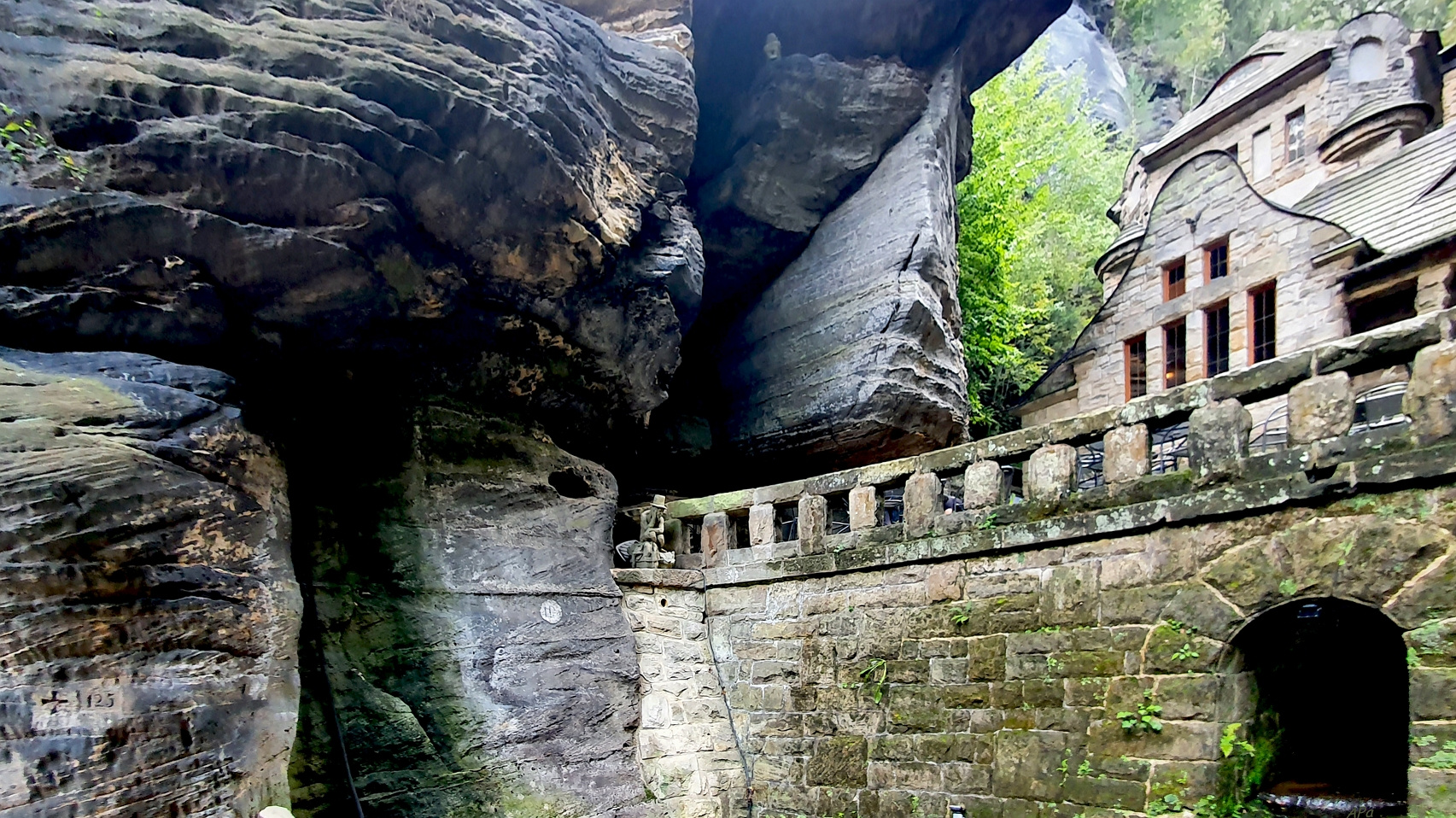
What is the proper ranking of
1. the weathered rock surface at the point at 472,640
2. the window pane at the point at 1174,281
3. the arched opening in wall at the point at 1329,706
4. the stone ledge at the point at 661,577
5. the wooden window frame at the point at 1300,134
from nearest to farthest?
the arched opening in wall at the point at 1329,706 < the weathered rock surface at the point at 472,640 < the stone ledge at the point at 661,577 < the window pane at the point at 1174,281 < the wooden window frame at the point at 1300,134

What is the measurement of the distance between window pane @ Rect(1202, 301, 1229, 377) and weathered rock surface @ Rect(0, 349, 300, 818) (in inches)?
587

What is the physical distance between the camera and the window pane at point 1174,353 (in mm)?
15195

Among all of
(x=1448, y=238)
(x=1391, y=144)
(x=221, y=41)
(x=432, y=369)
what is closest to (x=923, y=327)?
(x=432, y=369)

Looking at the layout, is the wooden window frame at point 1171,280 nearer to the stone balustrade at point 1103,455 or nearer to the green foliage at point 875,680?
Answer: the stone balustrade at point 1103,455

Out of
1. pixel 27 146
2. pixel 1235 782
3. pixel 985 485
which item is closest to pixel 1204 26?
pixel 985 485

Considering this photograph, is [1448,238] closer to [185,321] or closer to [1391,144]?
[1391,144]

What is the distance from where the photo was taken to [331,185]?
18.1 ft

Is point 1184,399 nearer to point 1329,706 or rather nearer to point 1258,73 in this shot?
point 1329,706

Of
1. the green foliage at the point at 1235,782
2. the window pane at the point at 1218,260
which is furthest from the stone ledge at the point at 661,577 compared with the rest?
the window pane at the point at 1218,260

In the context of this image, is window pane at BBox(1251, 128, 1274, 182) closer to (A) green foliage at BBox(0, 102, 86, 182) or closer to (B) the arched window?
(B) the arched window

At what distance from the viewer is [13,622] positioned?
11.8 feet

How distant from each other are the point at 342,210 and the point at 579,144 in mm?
1927

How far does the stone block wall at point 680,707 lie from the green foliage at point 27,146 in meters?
5.05

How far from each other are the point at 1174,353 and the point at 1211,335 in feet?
2.49
